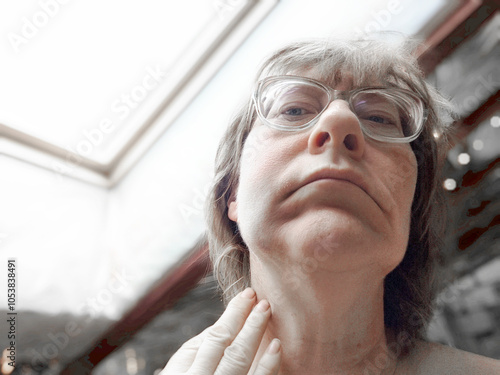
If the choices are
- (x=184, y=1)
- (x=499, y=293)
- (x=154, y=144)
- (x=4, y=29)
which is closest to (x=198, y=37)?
(x=184, y=1)

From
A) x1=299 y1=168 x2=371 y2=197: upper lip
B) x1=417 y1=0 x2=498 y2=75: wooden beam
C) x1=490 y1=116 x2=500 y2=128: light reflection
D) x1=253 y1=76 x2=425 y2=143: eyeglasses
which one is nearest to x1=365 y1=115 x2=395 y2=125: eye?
x1=253 y1=76 x2=425 y2=143: eyeglasses

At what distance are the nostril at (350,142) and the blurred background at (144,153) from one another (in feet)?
0.83

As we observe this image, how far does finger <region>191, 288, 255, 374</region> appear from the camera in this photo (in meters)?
0.44

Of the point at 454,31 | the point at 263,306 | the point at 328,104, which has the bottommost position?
the point at 263,306

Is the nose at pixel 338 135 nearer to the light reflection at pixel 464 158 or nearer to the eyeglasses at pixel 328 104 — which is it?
the eyeglasses at pixel 328 104

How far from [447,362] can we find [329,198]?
28 cm

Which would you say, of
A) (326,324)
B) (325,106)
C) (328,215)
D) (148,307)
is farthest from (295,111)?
(148,307)

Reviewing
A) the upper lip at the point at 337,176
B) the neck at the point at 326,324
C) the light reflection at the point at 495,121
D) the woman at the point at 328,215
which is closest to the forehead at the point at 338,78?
the woman at the point at 328,215

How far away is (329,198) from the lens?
408 millimetres

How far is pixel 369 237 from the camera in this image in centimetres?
41

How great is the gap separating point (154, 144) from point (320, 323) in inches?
17.8

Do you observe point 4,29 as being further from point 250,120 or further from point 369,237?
point 369,237

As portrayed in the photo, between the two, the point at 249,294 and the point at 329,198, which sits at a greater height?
the point at 329,198

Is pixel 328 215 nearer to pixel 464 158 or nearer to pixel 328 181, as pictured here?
pixel 328 181
